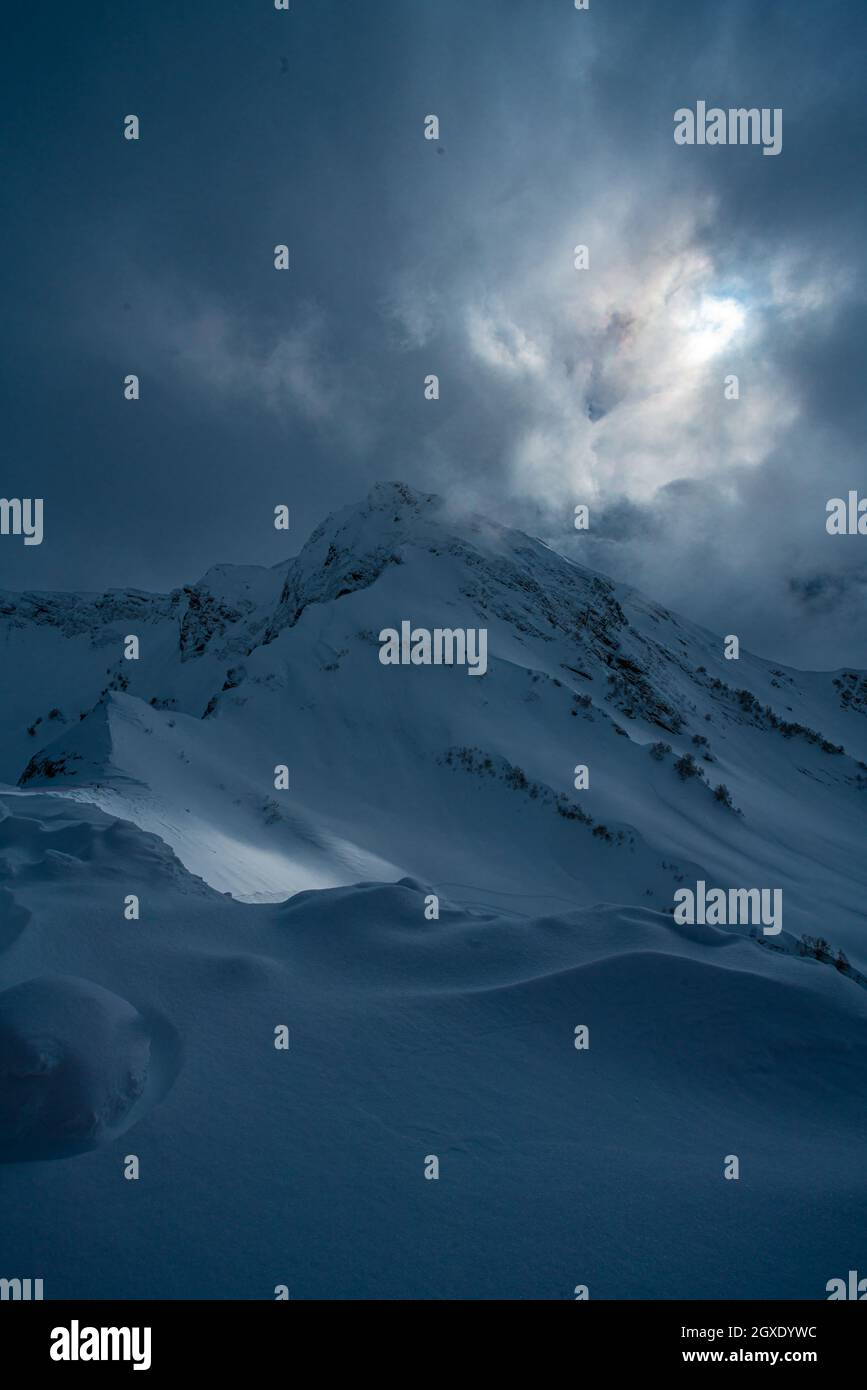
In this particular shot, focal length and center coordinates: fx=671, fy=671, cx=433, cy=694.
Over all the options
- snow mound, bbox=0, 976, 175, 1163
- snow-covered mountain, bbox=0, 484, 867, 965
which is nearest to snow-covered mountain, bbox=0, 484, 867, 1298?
snow mound, bbox=0, 976, 175, 1163

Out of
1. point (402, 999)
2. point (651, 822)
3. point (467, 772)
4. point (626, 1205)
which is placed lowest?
point (626, 1205)

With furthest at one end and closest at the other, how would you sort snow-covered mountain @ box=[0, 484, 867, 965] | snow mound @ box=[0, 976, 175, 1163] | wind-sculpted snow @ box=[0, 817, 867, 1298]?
snow-covered mountain @ box=[0, 484, 867, 965] → snow mound @ box=[0, 976, 175, 1163] → wind-sculpted snow @ box=[0, 817, 867, 1298]

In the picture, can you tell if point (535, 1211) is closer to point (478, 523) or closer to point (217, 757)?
point (217, 757)

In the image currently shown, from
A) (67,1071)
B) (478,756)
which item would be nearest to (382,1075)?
(67,1071)

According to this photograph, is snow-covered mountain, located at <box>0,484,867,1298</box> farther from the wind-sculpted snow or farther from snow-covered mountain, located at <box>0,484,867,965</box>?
snow-covered mountain, located at <box>0,484,867,965</box>

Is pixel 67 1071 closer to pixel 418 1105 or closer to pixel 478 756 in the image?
pixel 418 1105

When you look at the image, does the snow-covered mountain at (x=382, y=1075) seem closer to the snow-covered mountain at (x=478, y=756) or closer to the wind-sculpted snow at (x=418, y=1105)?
the wind-sculpted snow at (x=418, y=1105)

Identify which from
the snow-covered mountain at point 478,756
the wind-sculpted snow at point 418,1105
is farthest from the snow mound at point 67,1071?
the snow-covered mountain at point 478,756

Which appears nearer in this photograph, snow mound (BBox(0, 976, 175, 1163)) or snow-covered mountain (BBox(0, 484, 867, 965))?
snow mound (BBox(0, 976, 175, 1163))

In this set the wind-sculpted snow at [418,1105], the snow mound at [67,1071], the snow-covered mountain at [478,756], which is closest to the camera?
the wind-sculpted snow at [418,1105]
